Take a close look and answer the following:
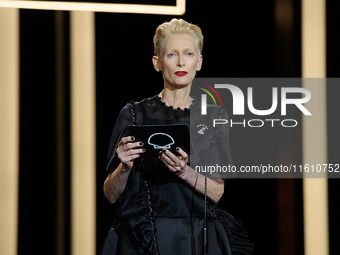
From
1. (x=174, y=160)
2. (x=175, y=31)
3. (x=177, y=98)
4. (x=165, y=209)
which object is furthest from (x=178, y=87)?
(x=165, y=209)

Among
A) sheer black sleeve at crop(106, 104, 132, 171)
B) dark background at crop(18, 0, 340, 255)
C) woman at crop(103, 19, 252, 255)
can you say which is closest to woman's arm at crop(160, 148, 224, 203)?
woman at crop(103, 19, 252, 255)

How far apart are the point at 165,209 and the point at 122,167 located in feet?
0.76

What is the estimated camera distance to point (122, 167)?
1526mm

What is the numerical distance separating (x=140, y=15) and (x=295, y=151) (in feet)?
3.67

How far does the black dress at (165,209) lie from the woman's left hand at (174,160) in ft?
0.41

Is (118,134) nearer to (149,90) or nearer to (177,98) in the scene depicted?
(177,98)

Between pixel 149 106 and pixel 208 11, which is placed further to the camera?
pixel 208 11

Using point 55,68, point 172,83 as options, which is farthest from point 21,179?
point 172,83

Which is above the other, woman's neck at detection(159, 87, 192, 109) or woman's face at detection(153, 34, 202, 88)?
woman's face at detection(153, 34, 202, 88)

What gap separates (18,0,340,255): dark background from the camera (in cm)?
228

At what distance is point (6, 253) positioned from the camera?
2.25 meters

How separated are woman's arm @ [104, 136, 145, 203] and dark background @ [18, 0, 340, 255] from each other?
71 cm

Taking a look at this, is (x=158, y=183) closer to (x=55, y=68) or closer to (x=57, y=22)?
(x=55, y=68)

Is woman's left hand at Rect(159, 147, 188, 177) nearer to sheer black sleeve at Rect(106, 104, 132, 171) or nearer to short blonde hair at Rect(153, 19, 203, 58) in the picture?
sheer black sleeve at Rect(106, 104, 132, 171)
